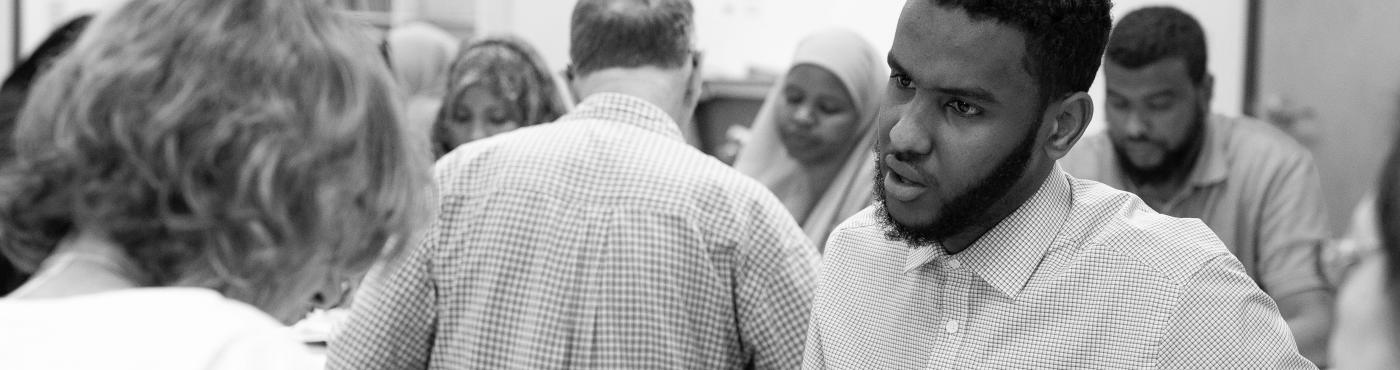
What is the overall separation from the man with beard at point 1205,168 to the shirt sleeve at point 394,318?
50.0 inches

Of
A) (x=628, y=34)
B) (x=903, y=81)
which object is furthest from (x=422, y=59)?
(x=903, y=81)

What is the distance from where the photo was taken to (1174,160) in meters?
2.42

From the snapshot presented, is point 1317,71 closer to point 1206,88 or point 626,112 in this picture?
point 1206,88

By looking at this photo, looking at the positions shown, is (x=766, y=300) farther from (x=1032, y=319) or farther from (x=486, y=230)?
(x=1032, y=319)

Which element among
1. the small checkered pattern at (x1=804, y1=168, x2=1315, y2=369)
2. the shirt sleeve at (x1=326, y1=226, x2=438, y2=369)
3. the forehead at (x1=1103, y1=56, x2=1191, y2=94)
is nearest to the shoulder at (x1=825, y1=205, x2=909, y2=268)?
the small checkered pattern at (x1=804, y1=168, x2=1315, y2=369)

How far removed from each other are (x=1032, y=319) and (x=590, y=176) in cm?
71

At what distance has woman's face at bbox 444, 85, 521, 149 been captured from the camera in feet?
9.48

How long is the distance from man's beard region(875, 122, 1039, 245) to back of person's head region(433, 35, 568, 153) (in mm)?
1716

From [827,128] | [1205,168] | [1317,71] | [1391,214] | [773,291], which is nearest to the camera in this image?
[1391,214]

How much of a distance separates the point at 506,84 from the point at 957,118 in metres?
1.80

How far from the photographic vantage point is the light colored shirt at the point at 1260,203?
91.5 inches

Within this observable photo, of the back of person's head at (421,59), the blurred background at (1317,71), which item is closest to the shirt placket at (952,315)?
the blurred background at (1317,71)

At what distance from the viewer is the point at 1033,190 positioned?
129 cm

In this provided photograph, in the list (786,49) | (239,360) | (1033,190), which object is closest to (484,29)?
(786,49)
